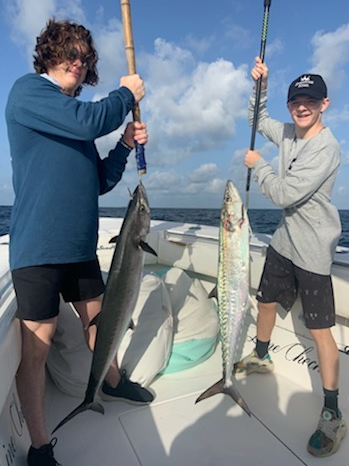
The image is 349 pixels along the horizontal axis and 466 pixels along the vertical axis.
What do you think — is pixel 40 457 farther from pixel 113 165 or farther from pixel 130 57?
pixel 130 57

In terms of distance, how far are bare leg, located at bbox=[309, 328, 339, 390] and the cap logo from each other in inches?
62.9

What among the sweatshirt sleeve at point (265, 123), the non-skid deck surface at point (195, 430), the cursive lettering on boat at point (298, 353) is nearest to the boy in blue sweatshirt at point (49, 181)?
the non-skid deck surface at point (195, 430)

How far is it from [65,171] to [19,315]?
82cm

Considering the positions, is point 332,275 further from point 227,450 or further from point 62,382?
point 62,382

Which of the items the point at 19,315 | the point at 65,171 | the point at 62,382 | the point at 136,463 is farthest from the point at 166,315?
the point at 65,171

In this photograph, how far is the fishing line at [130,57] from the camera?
192 centimetres

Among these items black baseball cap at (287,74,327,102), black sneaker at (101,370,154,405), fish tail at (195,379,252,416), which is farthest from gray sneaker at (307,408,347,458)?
black baseball cap at (287,74,327,102)

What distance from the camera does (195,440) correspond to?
218 centimetres

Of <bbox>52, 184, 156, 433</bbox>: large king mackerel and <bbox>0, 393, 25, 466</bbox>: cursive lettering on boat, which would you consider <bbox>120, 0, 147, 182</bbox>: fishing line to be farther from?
<bbox>0, 393, 25, 466</bbox>: cursive lettering on boat

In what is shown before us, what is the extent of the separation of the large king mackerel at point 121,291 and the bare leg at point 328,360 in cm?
126

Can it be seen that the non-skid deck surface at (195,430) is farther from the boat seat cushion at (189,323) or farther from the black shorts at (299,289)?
the black shorts at (299,289)

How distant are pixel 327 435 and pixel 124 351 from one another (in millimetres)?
1498

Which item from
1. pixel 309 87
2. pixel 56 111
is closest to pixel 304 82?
pixel 309 87

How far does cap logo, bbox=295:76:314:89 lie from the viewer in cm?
218
